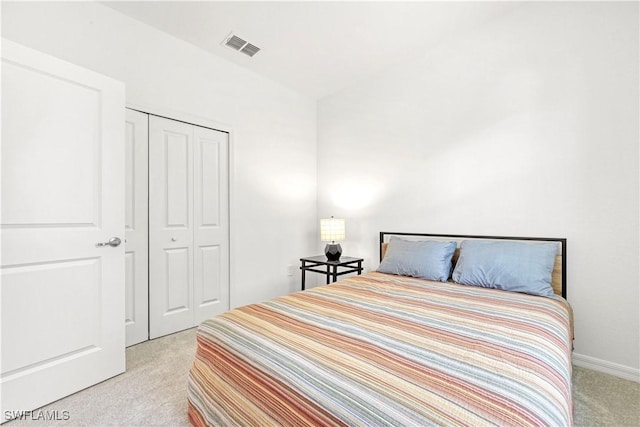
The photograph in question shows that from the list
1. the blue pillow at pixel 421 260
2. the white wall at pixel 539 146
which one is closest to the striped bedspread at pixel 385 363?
the blue pillow at pixel 421 260

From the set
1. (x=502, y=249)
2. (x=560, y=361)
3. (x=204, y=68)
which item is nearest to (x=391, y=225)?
(x=502, y=249)

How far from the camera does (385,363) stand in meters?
1.03

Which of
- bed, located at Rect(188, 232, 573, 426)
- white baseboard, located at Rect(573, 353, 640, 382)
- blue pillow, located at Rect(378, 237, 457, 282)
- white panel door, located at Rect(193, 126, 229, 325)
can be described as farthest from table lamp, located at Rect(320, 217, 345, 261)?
white baseboard, located at Rect(573, 353, 640, 382)

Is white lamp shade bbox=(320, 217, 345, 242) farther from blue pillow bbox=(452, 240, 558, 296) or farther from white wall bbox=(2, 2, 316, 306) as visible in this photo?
blue pillow bbox=(452, 240, 558, 296)

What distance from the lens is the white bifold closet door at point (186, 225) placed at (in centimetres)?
261

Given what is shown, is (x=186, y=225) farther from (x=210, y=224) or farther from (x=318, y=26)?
(x=318, y=26)

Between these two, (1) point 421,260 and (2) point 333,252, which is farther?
(2) point 333,252

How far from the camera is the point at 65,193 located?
1812mm

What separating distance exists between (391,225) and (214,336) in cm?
223

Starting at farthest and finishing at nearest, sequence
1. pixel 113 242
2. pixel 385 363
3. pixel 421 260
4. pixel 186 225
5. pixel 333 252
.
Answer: pixel 333 252
pixel 186 225
pixel 421 260
pixel 113 242
pixel 385 363

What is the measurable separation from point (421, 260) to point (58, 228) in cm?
247

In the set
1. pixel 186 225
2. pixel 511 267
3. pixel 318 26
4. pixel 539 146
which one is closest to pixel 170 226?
pixel 186 225

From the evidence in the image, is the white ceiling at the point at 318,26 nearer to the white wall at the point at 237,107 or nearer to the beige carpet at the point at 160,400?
the white wall at the point at 237,107

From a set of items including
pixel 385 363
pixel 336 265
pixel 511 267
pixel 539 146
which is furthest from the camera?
pixel 336 265
